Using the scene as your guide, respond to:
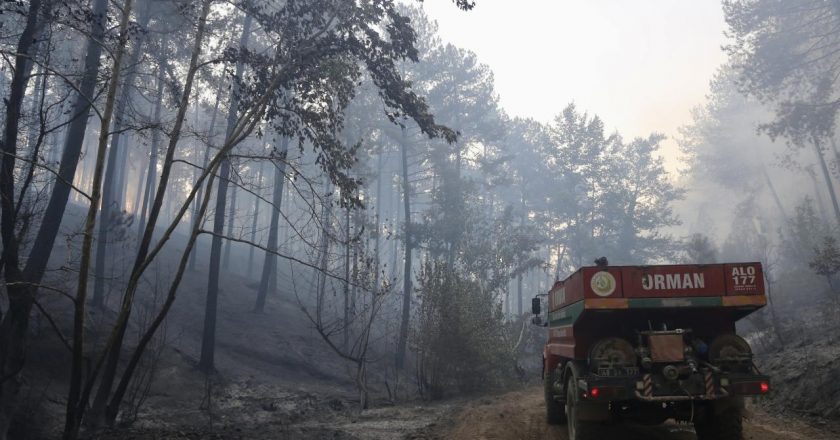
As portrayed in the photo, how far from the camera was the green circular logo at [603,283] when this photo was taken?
6.86 metres

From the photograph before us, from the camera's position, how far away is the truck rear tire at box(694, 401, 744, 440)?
6820 millimetres

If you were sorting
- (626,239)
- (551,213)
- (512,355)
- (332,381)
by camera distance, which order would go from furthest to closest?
(551,213) < (626,239) < (332,381) < (512,355)

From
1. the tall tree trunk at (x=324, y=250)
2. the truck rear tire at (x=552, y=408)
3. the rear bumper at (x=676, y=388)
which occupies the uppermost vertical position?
the tall tree trunk at (x=324, y=250)

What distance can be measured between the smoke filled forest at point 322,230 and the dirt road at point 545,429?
97mm

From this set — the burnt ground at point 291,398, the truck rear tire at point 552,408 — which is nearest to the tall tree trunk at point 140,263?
the burnt ground at point 291,398

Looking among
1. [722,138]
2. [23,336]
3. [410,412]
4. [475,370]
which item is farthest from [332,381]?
[722,138]

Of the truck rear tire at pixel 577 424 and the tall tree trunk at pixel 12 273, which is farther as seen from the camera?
the tall tree trunk at pixel 12 273

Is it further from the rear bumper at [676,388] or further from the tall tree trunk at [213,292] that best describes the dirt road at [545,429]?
the tall tree trunk at [213,292]

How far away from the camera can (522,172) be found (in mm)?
49469

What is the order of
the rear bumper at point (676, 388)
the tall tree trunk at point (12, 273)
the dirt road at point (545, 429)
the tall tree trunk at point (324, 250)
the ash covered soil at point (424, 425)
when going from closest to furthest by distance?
1. the rear bumper at point (676, 388)
2. the tall tree trunk at point (12, 273)
3. the dirt road at point (545, 429)
4. the ash covered soil at point (424, 425)
5. the tall tree trunk at point (324, 250)

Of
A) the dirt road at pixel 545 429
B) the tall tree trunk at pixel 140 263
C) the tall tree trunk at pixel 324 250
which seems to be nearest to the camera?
the tall tree trunk at pixel 140 263

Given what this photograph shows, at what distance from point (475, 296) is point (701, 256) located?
73.2ft

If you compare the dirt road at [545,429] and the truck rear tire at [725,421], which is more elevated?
the truck rear tire at [725,421]

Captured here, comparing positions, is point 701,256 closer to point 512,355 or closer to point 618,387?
point 512,355
